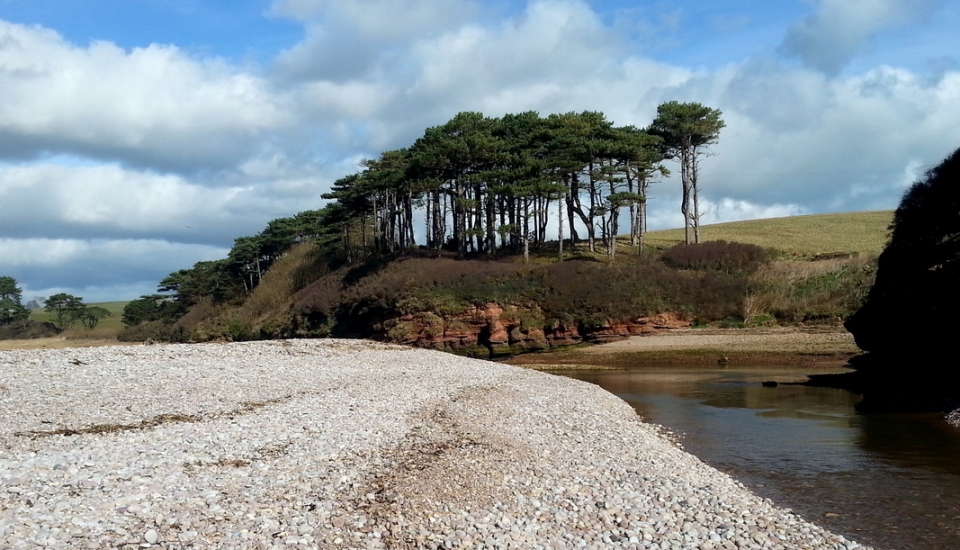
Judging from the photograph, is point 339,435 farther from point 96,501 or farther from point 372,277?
point 372,277

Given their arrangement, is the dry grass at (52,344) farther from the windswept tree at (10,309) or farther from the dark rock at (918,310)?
the dark rock at (918,310)

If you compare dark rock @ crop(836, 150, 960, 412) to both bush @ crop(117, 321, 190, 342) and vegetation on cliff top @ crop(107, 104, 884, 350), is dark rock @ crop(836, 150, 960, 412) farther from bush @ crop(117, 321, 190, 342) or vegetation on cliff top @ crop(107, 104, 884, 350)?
bush @ crop(117, 321, 190, 342)

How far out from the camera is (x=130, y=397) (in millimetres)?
20125

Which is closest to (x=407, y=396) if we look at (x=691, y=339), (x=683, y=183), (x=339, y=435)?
(x=339, y=435)

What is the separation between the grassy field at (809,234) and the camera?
231ft

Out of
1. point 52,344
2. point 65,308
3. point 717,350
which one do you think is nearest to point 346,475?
point 717,350

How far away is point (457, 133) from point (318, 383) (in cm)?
4764

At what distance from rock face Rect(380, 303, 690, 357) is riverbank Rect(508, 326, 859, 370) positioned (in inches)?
42.8

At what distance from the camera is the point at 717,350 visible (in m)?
40.2

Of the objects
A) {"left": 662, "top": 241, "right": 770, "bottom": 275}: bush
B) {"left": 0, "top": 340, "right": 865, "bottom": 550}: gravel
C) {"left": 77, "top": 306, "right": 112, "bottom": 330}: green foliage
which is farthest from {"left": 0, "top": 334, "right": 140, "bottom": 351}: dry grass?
{"left": 662, "top": 241, "right": 770, "bottom": 275}: bush

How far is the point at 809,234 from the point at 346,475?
80.5m

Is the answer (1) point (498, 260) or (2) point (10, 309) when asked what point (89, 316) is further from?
(1) point (498, 260)

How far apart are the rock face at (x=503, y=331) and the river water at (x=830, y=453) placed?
58.5 feet

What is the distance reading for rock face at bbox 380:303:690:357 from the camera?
4681cm
